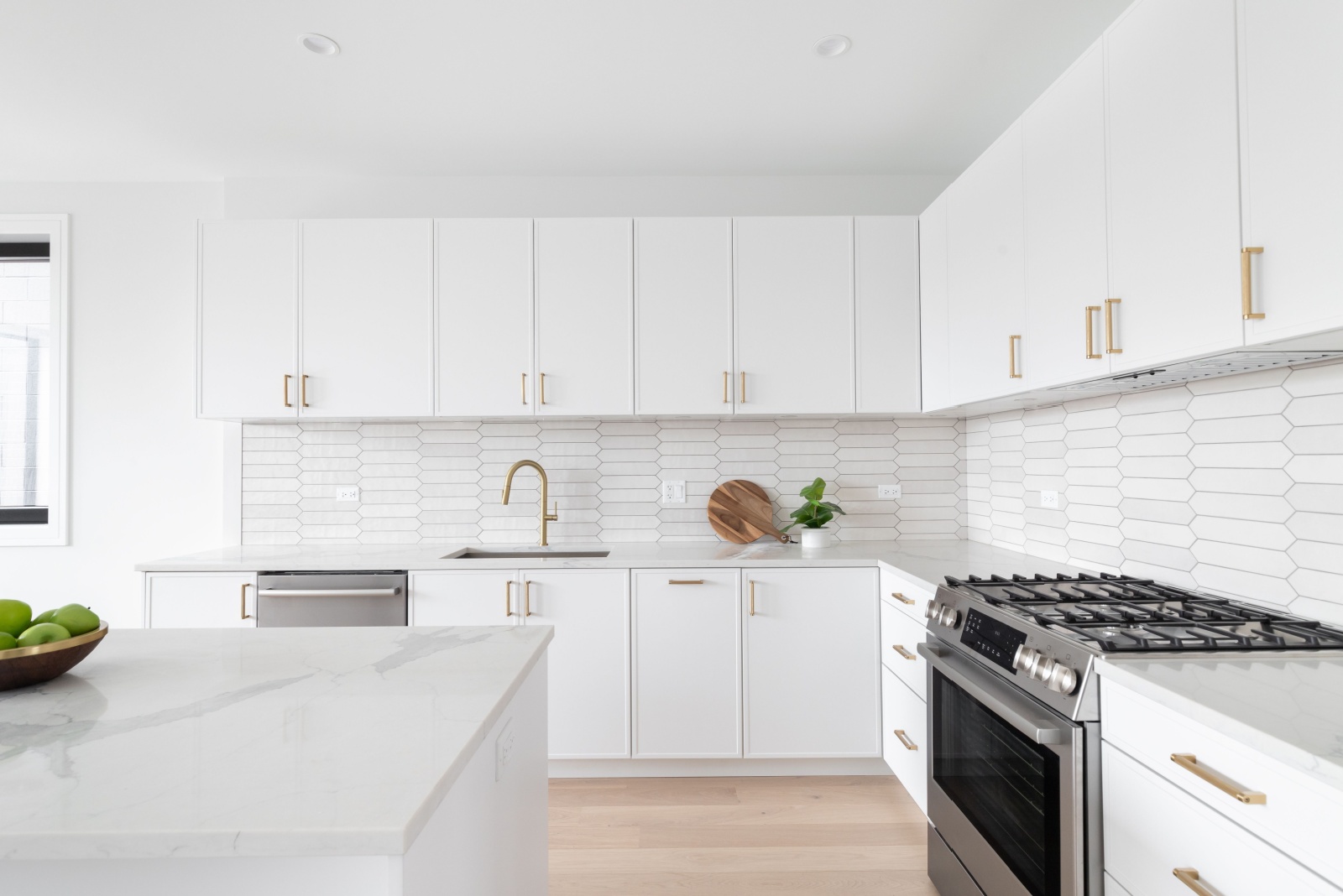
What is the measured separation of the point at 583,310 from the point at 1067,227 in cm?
180

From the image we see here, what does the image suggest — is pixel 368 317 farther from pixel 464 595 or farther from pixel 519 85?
pixel 464 595

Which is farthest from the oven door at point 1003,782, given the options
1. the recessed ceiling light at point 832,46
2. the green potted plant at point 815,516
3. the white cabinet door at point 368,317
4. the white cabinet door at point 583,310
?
the white cabinet door at point 368,317

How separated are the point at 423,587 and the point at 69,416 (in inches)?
82.2

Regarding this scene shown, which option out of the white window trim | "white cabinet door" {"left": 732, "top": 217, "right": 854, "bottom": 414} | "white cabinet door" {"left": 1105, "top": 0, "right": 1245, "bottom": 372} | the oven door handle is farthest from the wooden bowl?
the white window trim

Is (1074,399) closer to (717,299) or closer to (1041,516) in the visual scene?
(1041,516)

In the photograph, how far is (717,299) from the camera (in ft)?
9.55

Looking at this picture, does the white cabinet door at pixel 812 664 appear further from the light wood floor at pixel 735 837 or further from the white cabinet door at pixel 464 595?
the white cabinet door at pixel 464 595

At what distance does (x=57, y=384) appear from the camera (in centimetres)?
322

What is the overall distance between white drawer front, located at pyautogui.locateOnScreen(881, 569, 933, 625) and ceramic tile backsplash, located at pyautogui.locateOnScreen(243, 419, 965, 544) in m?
0.68

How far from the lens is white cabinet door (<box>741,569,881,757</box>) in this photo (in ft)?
8.71

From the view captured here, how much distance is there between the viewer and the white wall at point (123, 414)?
3.23m

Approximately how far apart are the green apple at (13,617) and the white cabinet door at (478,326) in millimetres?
1830

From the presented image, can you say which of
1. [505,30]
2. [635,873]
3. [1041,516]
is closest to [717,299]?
[505,30]

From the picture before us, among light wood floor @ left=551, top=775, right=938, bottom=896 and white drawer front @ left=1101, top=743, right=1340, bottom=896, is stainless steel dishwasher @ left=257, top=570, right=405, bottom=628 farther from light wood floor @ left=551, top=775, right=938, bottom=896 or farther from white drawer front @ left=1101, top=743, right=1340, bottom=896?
white drawer front @ left=1101, top=743, right=1340, bottom=896
